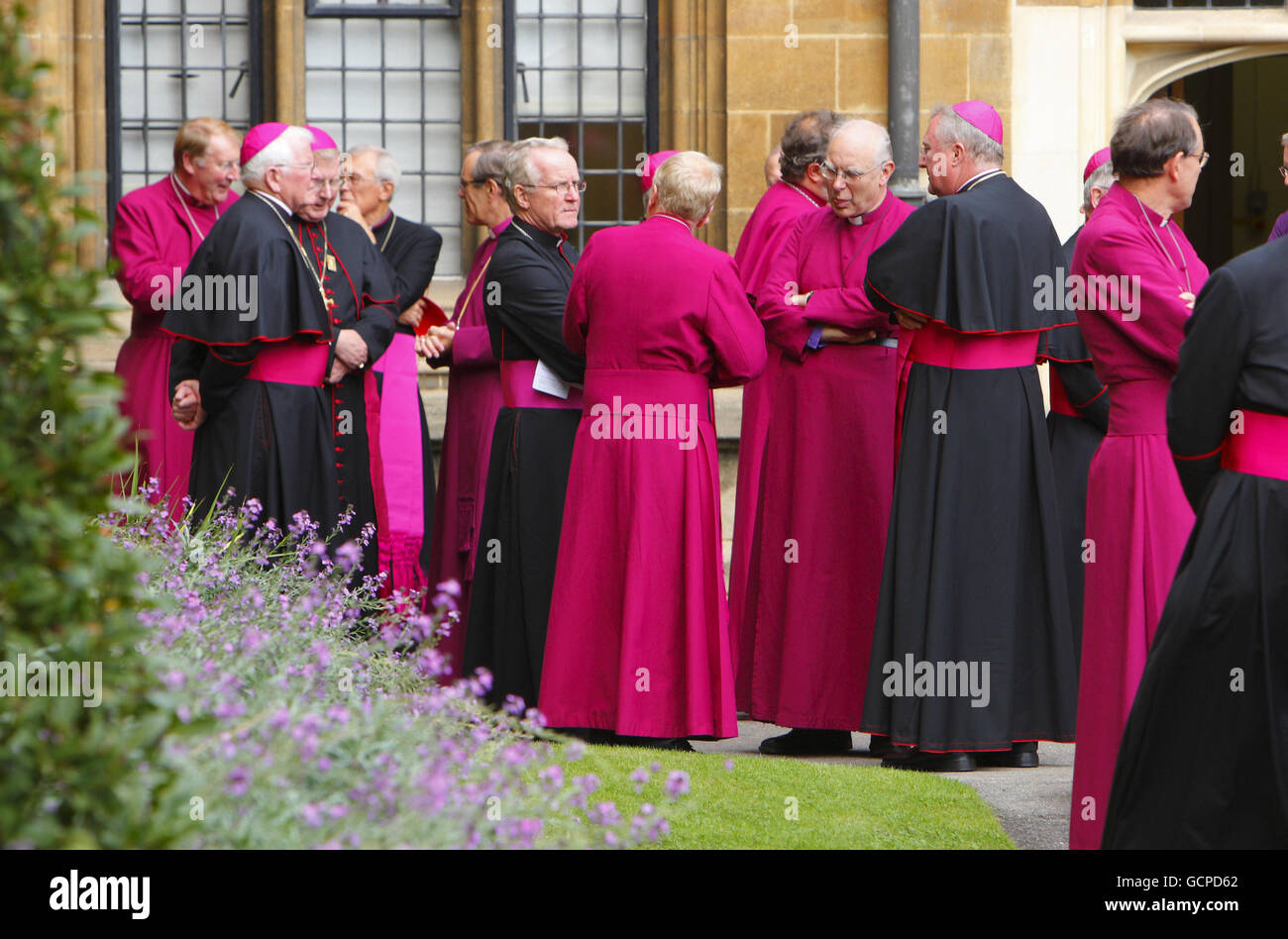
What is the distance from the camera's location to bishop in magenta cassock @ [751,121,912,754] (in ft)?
23.7

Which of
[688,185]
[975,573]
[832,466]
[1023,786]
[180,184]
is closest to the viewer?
[1023,786]

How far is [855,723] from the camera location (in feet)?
23.5

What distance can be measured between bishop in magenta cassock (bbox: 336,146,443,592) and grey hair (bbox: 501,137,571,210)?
5.12ft

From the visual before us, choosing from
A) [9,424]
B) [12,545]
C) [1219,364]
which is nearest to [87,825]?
[12,545]

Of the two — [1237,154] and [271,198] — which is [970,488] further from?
[1237,154]

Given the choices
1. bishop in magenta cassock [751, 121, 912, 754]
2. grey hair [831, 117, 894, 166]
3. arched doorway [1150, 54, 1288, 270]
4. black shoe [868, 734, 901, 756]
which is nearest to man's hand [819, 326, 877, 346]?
bishop in magenta cassock [751, 121, 912, 754]

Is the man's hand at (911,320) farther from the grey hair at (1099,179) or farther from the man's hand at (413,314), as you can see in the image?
the man's hand at (413,314)

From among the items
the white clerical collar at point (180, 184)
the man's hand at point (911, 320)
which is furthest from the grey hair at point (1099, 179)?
the white clerical collar at point (180, 184)

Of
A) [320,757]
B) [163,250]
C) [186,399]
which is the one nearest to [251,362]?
[186,399]

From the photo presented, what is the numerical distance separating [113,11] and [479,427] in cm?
549

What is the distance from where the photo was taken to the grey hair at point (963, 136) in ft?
21.8

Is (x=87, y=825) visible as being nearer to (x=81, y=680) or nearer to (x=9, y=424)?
(x=81, y=680)

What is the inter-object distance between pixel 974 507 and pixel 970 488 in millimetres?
71

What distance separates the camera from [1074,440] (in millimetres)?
7969
